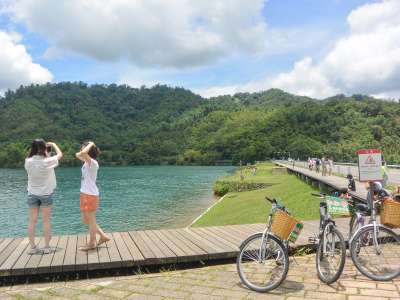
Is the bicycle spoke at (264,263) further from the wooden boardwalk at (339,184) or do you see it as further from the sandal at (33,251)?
the sandal at (33,251)

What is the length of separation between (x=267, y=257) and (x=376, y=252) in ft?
6.04

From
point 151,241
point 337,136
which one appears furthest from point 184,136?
point 151,241

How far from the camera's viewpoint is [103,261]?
669cm

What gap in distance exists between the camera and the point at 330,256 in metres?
6.03

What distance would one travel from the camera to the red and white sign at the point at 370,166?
7613 mm

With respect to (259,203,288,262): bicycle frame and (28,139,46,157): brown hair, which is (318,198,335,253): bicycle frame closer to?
(259,203,288,262): bicycle frame

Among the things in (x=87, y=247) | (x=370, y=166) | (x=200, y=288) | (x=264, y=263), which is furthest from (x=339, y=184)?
(x=200, y=288)

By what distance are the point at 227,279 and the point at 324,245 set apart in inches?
66.0

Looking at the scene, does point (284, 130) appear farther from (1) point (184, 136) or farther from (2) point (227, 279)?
(2) point (227, 279)

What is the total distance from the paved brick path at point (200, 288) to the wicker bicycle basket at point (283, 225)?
81 cm

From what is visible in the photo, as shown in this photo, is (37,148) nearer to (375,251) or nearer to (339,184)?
(375,251)

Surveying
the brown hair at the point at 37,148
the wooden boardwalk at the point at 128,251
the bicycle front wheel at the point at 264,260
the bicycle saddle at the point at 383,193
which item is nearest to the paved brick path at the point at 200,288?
the bicycle front wheel at the point at 264,260

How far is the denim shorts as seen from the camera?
704 cm

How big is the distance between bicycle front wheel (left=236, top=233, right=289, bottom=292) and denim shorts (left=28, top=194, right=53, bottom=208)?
12.1ft
